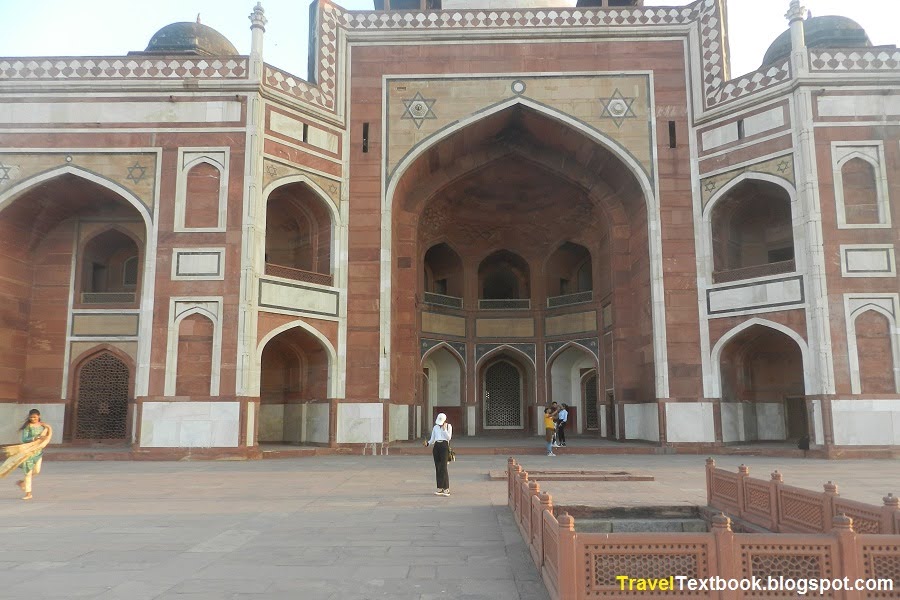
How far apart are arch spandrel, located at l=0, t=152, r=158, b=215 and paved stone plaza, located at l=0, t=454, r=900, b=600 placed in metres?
6.36

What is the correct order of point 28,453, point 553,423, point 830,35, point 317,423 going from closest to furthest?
point 28,453
point 553,423
point 317,423
point 830,35

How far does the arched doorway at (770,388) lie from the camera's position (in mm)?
16875

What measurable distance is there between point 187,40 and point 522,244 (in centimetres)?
1201

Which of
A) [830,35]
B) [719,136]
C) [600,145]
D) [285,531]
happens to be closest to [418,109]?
[600,145]

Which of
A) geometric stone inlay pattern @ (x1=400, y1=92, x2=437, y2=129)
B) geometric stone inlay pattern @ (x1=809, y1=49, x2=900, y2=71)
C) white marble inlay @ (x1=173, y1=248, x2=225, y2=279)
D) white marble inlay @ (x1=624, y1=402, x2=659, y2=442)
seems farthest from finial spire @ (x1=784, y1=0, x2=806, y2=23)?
white marble inlay @ (x1=173, y1=248, x2=225, y2=279)

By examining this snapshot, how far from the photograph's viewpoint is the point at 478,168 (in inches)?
754

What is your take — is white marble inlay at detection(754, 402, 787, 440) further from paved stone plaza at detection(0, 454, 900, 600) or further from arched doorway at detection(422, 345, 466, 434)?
arched doorway at detection(422, 345, 466, 434)

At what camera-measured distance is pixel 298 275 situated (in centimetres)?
1616

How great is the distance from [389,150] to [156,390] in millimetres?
7770

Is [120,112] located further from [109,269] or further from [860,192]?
[860,192]

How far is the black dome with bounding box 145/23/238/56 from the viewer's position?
2001cm

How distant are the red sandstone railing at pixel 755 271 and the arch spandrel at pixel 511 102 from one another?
3.80m

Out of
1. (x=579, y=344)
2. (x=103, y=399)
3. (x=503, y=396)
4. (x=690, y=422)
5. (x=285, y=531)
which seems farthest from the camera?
(x=503, y=396)

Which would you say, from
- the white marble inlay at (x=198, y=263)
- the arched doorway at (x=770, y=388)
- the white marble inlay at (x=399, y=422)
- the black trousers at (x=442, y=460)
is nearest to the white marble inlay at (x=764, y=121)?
the arched doorway at (x=770, y=388)
